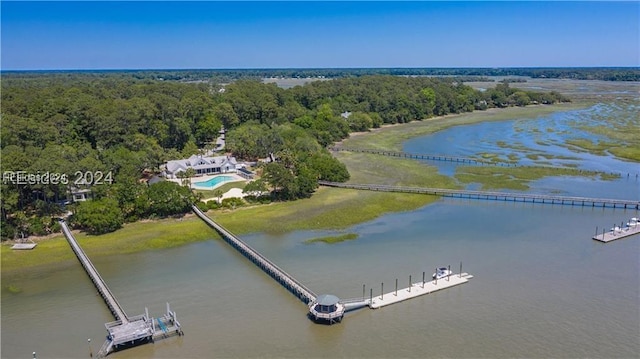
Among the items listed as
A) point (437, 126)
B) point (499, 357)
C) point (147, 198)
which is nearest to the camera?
point (499, 357)

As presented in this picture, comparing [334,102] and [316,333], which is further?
[334,102]

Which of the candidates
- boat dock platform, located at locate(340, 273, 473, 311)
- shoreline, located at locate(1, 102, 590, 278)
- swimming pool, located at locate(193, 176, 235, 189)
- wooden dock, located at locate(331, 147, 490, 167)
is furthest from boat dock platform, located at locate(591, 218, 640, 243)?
swimming pool, located at locate(193, 176, 235, 189)

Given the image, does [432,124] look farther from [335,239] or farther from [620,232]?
[335,239]

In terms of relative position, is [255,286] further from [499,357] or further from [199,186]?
[199,186]

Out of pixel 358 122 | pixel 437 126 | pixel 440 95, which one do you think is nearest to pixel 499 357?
pixel 358 122

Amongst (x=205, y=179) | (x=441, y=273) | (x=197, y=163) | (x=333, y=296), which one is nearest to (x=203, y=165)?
(x=197, y=163)

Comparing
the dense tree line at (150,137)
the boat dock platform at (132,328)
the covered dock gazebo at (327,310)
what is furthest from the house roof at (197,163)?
the covered dock gazebo at (327,310)
